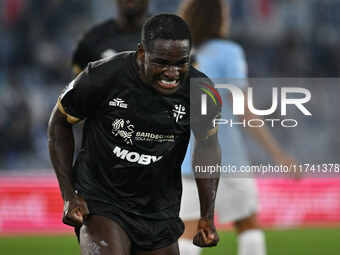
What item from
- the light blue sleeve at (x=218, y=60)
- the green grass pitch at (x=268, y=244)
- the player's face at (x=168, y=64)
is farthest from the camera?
the green grass pitch at (x=268, y=244)

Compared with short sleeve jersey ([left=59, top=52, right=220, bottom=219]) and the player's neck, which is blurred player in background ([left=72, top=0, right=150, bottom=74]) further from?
short sleeve jersey ([left=59, top=52, right=220, bottom=219])

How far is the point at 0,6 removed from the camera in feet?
53.3

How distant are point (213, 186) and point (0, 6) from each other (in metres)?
13.3

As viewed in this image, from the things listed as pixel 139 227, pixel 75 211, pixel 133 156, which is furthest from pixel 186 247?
pixel 75 211

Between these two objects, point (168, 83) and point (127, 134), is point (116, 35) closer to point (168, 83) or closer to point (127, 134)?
point (127, 134)

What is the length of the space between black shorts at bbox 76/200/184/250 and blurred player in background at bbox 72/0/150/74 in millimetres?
2183

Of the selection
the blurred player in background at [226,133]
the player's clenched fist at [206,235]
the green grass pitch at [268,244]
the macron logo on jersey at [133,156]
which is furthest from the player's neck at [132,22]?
the green grass pitch at [268,244]

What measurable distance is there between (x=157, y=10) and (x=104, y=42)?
10.1 meters

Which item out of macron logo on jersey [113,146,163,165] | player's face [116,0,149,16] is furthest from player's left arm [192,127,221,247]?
player's face [116,0,149,16]

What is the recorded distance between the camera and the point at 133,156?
3812 mm

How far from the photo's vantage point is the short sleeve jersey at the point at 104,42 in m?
5.82

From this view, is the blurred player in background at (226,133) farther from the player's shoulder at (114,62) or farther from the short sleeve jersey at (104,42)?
the player's shoulder at (114,62)

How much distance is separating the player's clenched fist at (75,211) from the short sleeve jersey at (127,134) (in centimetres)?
11

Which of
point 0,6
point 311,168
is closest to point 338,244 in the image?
point 311,168
